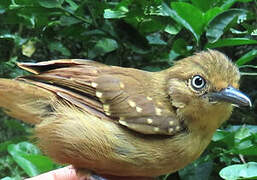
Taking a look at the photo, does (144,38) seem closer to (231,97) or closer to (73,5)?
(73,5)

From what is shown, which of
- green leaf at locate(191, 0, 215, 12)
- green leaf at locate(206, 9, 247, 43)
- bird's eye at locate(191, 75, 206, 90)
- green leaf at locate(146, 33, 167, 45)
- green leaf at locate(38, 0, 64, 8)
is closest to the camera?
bird's eye at locate(191, 75, 206, 90)

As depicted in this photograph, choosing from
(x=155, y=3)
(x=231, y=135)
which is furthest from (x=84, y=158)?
(x=155, y=3)

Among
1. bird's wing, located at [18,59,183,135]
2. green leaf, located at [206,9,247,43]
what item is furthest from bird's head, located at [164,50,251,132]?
green leaf, located at [206,9,247,43]

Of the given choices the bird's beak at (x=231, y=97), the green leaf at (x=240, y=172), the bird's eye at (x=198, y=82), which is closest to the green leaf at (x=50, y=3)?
the bird's eye at (x=198, y=82)

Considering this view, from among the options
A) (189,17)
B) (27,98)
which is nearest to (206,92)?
(189,17)

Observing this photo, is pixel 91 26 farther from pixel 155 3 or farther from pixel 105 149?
pixel 105 149

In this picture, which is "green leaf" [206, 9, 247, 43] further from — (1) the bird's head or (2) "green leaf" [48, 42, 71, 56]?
(2) "green leaf" [48, 42, 71, 56]
